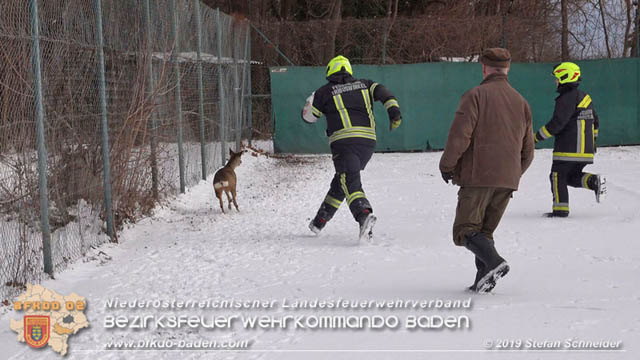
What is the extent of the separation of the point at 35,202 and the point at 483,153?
3772 millimetres

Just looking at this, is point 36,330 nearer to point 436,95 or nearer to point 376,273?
point 376,273

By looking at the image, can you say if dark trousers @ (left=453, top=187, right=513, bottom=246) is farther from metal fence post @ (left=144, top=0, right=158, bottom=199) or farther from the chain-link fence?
metal fence post @ (left=144, top=0, right=158, bottom=199)

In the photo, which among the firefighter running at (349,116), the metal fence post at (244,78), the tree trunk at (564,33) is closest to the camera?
the firefighter running at (349,116)

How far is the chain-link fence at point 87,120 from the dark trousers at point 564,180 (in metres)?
4.94

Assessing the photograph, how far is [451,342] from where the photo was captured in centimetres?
419

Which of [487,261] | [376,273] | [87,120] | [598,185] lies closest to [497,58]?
[487,261]

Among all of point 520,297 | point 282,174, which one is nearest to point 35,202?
point 520,297

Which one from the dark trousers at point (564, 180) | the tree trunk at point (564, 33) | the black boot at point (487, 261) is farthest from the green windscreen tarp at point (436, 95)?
the black boot at point (487, 261)

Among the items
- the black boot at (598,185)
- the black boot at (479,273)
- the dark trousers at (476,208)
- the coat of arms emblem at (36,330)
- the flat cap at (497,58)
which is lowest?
the coat of arms emblem at (36,330)

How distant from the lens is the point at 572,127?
862 cm

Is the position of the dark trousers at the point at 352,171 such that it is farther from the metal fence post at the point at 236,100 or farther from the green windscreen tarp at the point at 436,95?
the green windscreen tarp at the point at 436,95

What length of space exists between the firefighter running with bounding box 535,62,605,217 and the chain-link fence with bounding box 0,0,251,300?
15.9ft

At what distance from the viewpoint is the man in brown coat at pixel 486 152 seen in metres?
5.12

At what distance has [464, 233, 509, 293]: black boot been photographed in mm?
5004
